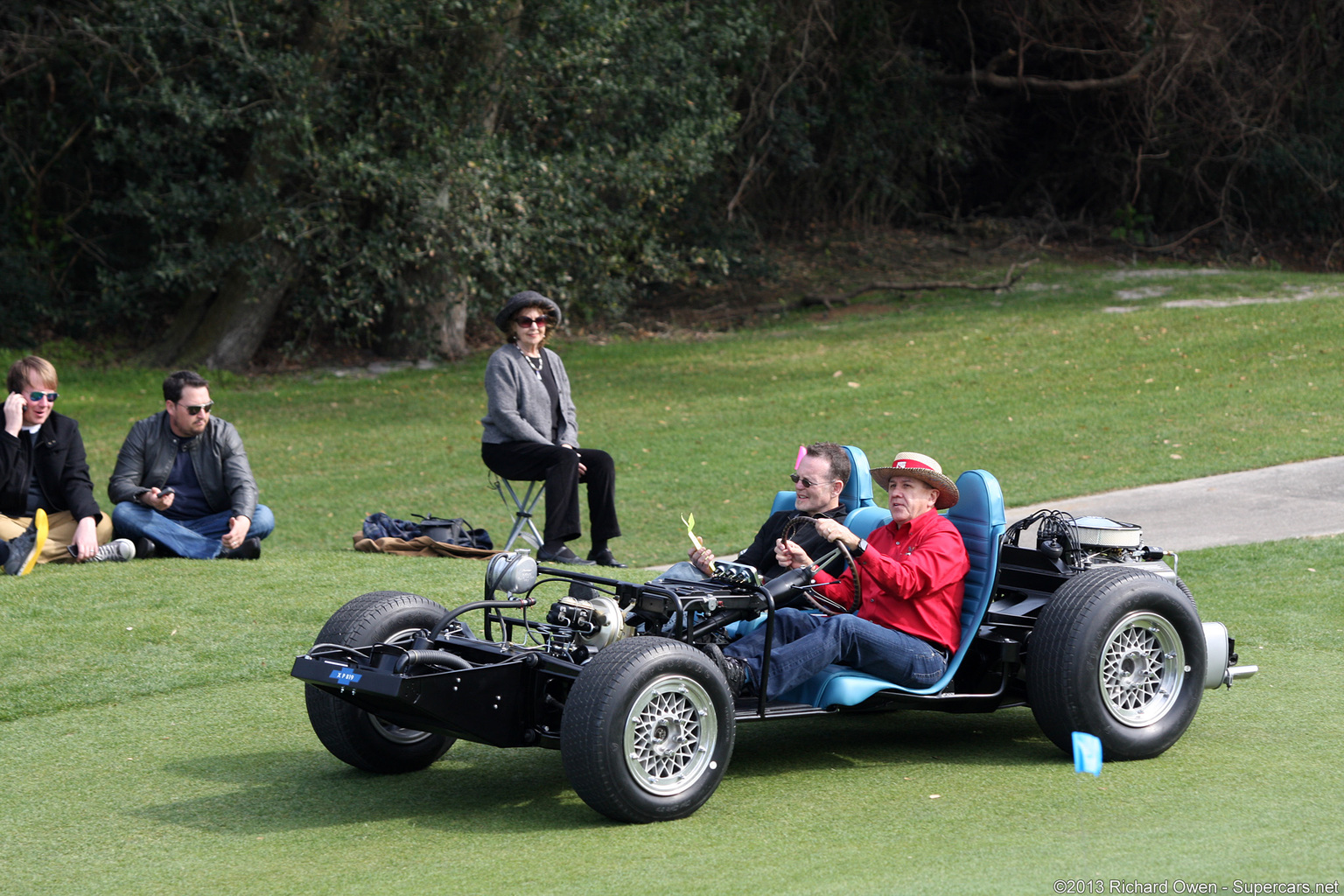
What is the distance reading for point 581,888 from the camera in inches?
165

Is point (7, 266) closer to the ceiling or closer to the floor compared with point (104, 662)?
closer to the ceiling

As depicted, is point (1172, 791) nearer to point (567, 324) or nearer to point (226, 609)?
point (226, 609)

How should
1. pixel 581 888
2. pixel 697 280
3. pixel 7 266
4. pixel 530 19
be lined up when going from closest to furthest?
pixel 581 888, pixel 530 19, pixel 7 266, pixel 697 280

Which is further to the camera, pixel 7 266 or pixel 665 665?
pixel 7 266

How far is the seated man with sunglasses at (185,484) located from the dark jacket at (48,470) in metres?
0.21

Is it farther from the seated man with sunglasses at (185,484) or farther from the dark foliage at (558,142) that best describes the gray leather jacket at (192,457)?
the dark foliage at (558,142)

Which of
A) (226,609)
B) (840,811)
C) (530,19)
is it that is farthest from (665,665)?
(530,19)

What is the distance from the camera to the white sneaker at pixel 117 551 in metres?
9.19

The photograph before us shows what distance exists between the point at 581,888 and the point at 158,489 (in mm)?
5896

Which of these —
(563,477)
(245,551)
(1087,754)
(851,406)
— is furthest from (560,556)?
(851,406)

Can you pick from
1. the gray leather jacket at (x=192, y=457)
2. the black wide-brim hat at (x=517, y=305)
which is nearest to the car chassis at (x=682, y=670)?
the gray leather jacket at (x=192, y=457)

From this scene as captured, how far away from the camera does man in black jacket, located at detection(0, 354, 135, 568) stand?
8.94 m

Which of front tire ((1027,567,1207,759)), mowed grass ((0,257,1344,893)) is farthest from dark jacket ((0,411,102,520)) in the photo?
front tire ((1027,567,1207,759))

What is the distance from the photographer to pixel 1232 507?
441 inches
